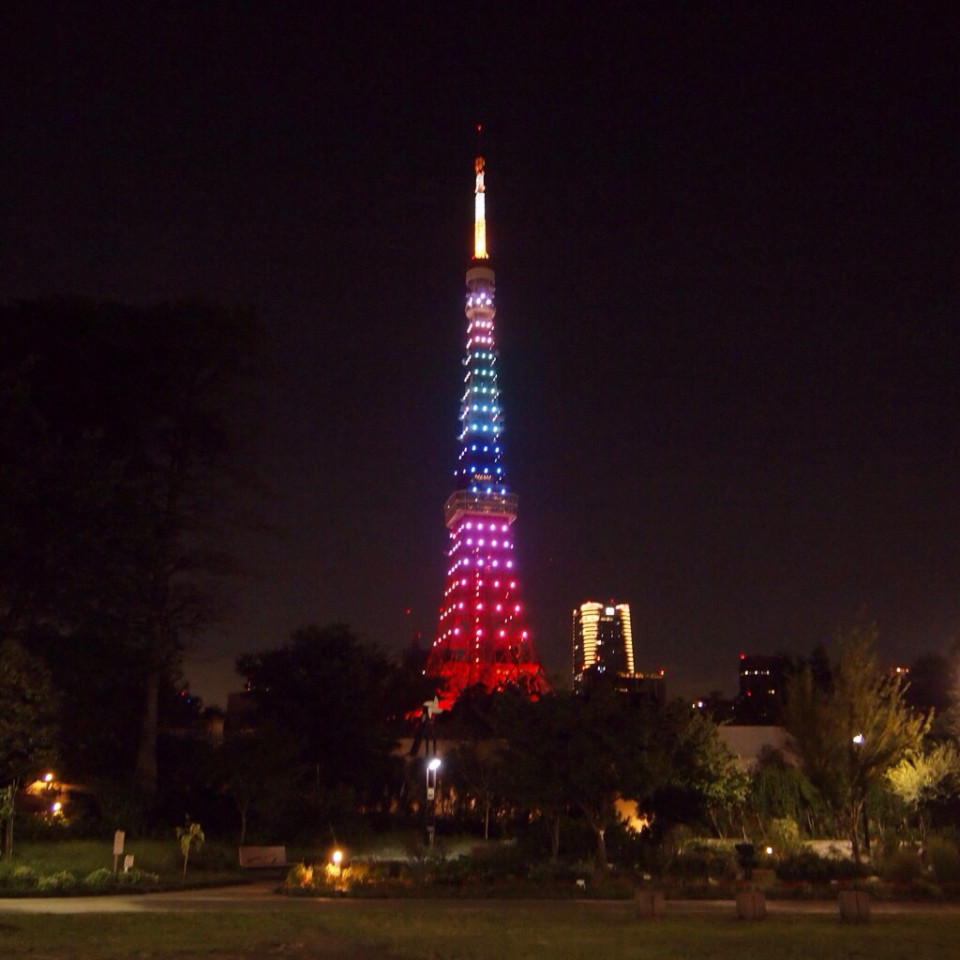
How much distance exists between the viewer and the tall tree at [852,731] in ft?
98.8

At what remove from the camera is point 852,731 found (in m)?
30.5

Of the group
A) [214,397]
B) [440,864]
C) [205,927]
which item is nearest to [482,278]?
[214,397]

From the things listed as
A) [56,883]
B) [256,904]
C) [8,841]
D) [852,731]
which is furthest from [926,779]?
[8,841]

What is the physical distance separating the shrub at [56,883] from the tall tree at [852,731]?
19959 millimetres

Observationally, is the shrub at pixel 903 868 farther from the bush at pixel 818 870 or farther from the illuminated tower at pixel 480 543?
the illuminated tower at pixel 480 543

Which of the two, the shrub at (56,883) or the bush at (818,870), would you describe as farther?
the shrub at (56,883)

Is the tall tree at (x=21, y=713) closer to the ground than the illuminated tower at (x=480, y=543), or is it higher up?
closer to the ground

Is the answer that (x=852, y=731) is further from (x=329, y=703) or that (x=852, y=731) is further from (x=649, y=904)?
(x=329, y=703)

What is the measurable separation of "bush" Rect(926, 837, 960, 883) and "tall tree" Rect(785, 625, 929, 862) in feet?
10.2

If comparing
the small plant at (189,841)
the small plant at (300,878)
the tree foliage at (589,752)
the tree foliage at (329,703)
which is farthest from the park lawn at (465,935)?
the tree foliage at (329,703)

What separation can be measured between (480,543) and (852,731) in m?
94.9

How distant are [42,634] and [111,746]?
43.0 feet

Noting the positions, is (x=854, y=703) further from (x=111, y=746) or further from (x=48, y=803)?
(x=48, y=803)

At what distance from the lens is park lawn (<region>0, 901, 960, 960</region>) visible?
14328mm
